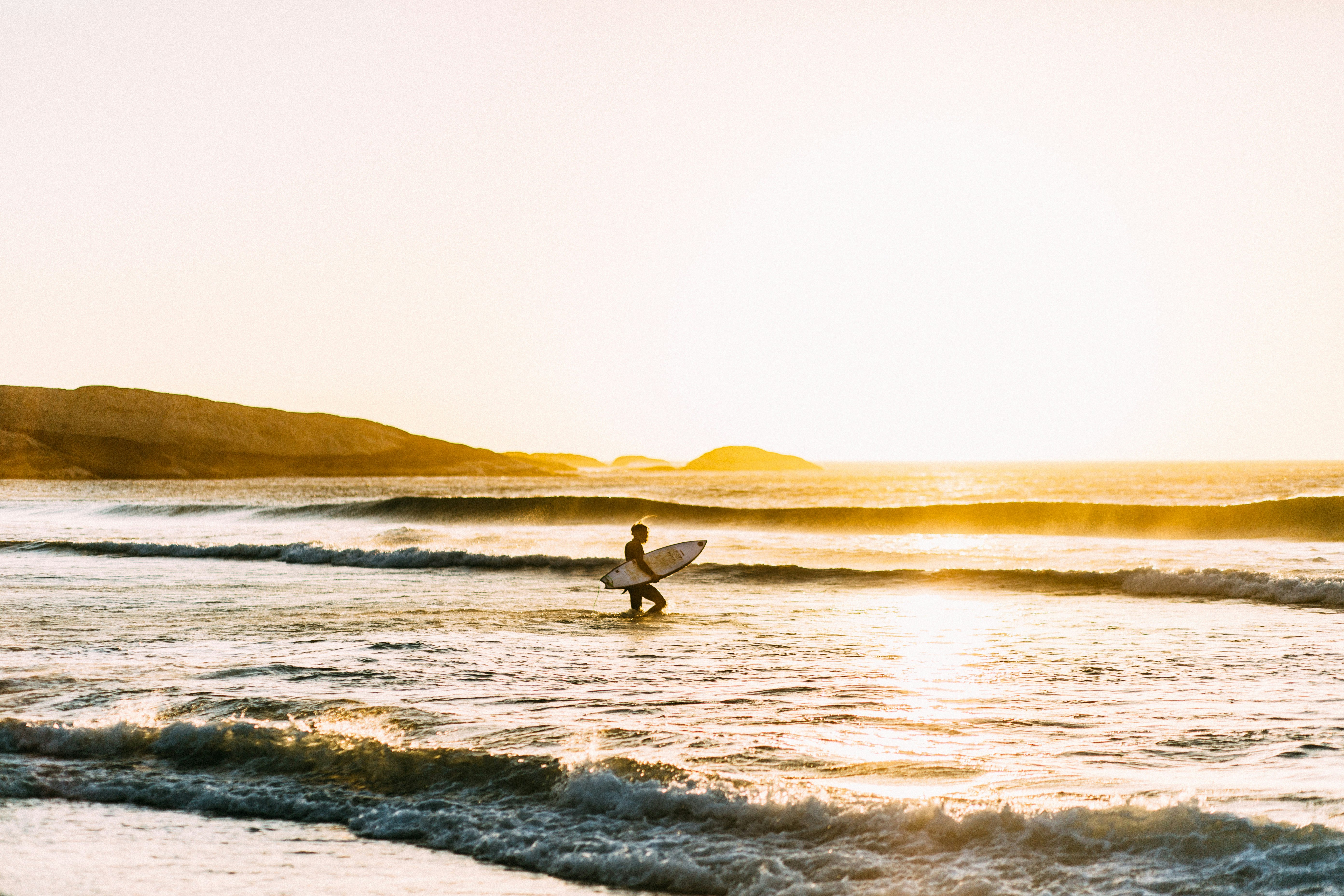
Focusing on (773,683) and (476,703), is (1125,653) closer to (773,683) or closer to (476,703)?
(773,683)

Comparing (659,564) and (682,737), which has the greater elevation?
(659,564)

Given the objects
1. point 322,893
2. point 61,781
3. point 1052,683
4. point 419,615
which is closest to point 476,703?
point 61,781

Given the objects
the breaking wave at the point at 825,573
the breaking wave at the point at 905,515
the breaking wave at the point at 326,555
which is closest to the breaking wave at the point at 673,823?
the breaking wave at the point at 825,573

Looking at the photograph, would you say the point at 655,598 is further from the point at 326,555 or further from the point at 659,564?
the point at 326,555

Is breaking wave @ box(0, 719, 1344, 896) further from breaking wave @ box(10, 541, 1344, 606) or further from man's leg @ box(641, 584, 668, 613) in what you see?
breaking wave @ box(10, 541, 1344, 606)

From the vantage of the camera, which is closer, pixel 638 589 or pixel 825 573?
pixel 638 589

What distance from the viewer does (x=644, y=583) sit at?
724 inches

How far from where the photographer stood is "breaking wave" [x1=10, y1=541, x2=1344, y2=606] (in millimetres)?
20672

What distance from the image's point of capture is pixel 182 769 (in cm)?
862

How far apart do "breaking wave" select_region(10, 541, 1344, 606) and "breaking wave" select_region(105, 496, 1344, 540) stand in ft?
53.7

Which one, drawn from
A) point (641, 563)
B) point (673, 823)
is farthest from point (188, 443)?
point (673, 823)

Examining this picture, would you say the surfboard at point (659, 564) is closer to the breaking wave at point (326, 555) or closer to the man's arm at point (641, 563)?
the man's arm at point (641, 563)

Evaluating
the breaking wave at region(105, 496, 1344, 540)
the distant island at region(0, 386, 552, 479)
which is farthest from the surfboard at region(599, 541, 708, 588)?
the distant island at region(0, 386, 552, 479)

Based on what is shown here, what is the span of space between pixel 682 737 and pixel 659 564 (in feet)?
37.8
